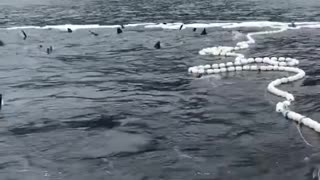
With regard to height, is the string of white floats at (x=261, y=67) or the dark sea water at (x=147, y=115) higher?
the string of white floats at (x=261, y=67)

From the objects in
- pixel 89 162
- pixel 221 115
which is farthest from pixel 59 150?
pixel 221 115

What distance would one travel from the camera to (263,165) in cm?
1121

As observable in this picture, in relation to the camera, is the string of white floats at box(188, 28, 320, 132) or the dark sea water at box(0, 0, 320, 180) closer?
the dark sea water at box(0, 0, 320, 180)

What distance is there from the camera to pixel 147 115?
15.6m

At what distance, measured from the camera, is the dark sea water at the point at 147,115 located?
452 inches

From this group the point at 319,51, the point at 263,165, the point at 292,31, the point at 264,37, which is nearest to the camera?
the point at 263,165

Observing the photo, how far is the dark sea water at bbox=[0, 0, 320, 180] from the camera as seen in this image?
11.5 metres

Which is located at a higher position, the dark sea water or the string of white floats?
the string of white floats

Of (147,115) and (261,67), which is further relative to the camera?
(261,67)

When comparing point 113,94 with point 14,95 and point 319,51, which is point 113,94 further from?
point 319,51

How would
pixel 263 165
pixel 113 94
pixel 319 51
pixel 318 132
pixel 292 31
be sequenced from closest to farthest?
pixel 263 165 → pixel 318 132 → pixel 113 94 → pixel 319 51 → pixel 292 31

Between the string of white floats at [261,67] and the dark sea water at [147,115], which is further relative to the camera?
the string of white floats at [261,67]

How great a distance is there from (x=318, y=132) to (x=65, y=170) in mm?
7030

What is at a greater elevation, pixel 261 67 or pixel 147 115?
pixel 261 67
